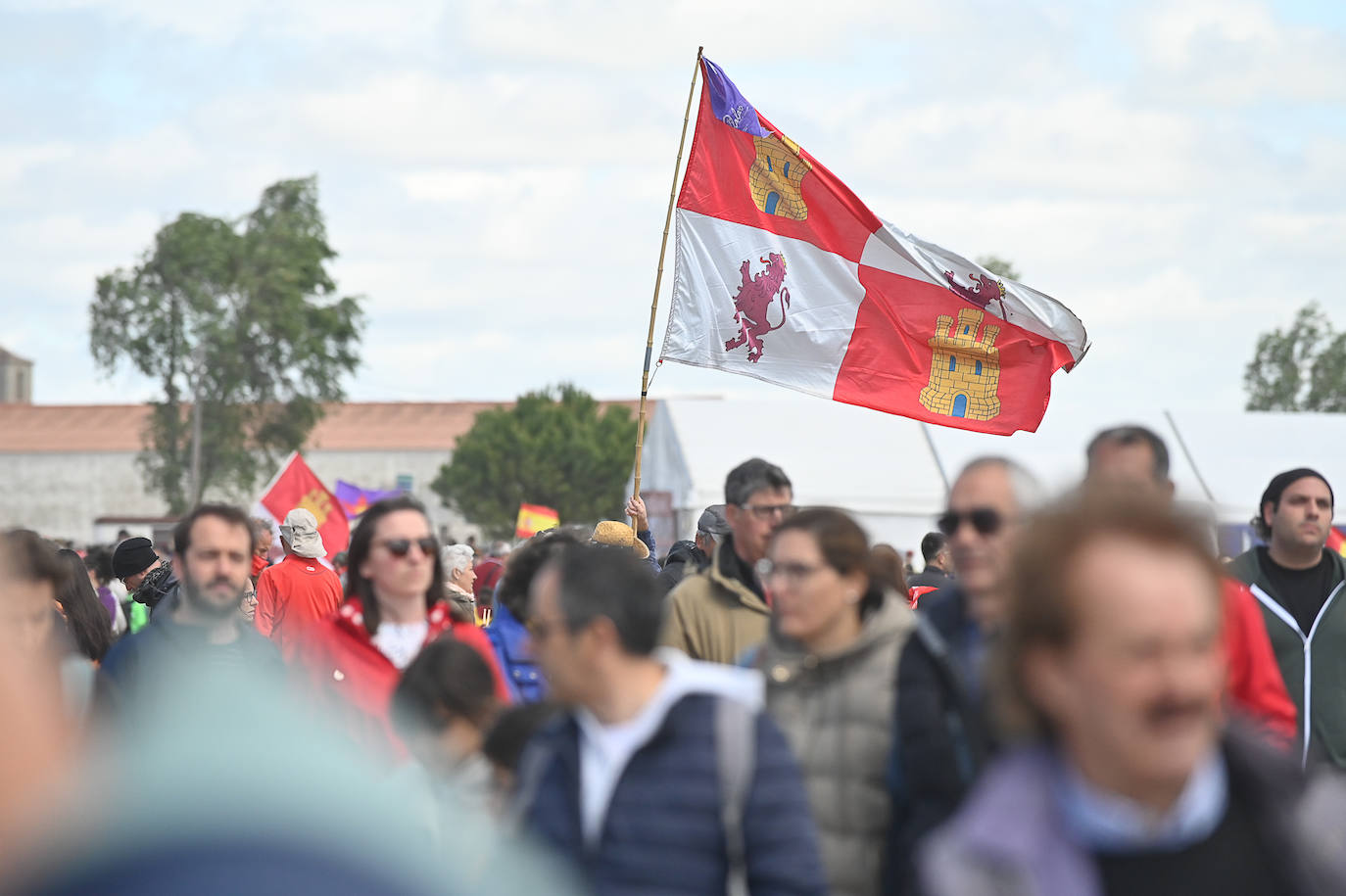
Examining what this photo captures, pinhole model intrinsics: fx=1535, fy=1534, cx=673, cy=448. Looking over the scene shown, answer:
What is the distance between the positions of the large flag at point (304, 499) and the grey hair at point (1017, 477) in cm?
1426

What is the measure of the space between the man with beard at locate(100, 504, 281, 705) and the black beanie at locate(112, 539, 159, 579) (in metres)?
4.11

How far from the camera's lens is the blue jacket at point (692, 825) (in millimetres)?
2816

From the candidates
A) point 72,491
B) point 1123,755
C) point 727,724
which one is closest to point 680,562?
point 727,724

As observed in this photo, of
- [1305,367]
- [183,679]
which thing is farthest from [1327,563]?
[1305,367]

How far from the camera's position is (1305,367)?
193 feet

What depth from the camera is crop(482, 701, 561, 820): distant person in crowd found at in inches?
137

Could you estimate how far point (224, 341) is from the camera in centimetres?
4916

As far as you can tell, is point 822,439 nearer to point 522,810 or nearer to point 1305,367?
point 522,810

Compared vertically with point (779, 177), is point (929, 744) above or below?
below

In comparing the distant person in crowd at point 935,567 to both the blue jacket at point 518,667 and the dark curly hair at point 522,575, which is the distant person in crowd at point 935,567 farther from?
the blue jacket at point 518,667

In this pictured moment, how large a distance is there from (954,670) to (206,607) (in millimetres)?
2577

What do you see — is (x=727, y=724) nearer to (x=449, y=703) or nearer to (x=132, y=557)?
(x=449, y=703)

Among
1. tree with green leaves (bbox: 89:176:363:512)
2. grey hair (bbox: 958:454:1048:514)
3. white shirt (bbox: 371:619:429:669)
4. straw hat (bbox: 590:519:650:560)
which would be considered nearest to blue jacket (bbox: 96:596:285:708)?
white shirt (bbox: 371:619:429:669)

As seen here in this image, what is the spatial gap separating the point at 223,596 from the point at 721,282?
185 inches
